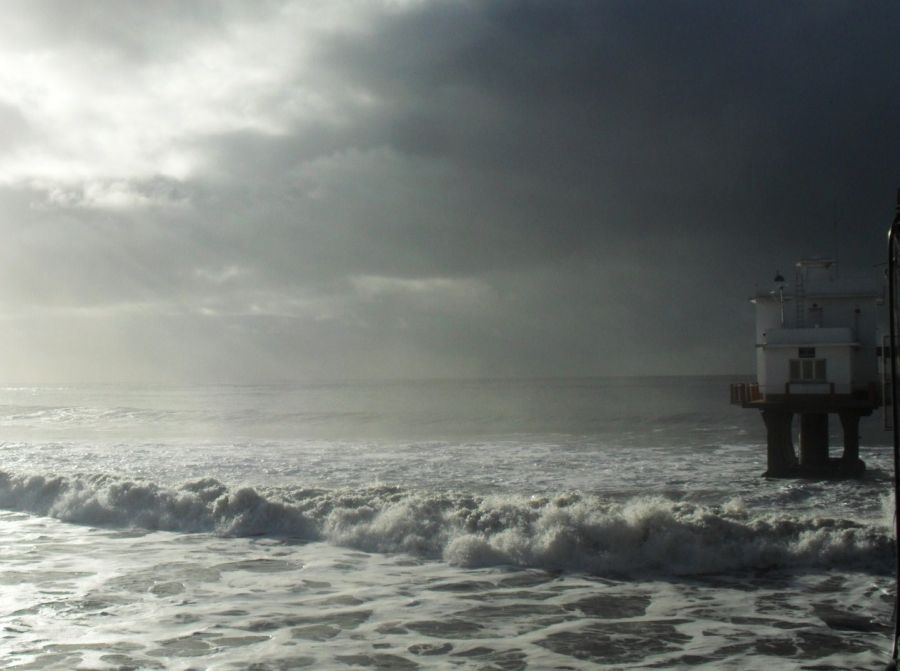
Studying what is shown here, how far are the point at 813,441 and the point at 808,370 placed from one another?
2888 mm

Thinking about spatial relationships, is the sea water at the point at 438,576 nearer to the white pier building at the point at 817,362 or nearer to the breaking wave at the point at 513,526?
the breaking wave at the point at 513,526

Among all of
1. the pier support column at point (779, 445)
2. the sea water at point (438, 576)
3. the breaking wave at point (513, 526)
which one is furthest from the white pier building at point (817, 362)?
the breaking wave at point (513, 526)

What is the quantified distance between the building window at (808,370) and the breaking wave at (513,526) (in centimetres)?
1592

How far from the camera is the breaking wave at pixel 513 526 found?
50.4ft

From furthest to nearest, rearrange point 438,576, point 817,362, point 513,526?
point 817,362 < point 513,526 < point 438,576

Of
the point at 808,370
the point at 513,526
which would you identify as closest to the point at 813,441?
the point at 808,370

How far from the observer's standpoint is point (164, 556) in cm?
1617

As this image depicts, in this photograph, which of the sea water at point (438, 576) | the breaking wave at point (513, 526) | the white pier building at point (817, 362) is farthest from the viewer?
the white pier building at point (817, 362)

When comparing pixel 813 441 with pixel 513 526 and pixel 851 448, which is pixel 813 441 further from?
pixel 513 526

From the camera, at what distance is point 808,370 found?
32.3 meters

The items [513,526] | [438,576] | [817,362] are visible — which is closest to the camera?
[438,576]

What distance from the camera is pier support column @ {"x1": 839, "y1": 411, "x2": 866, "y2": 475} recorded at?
32219 mm

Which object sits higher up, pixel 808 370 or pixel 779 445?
pixel 808 370

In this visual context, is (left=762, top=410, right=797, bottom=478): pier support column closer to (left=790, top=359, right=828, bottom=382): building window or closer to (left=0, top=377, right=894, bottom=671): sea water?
(left=790, top=359, right=828, bottom=382): building window
